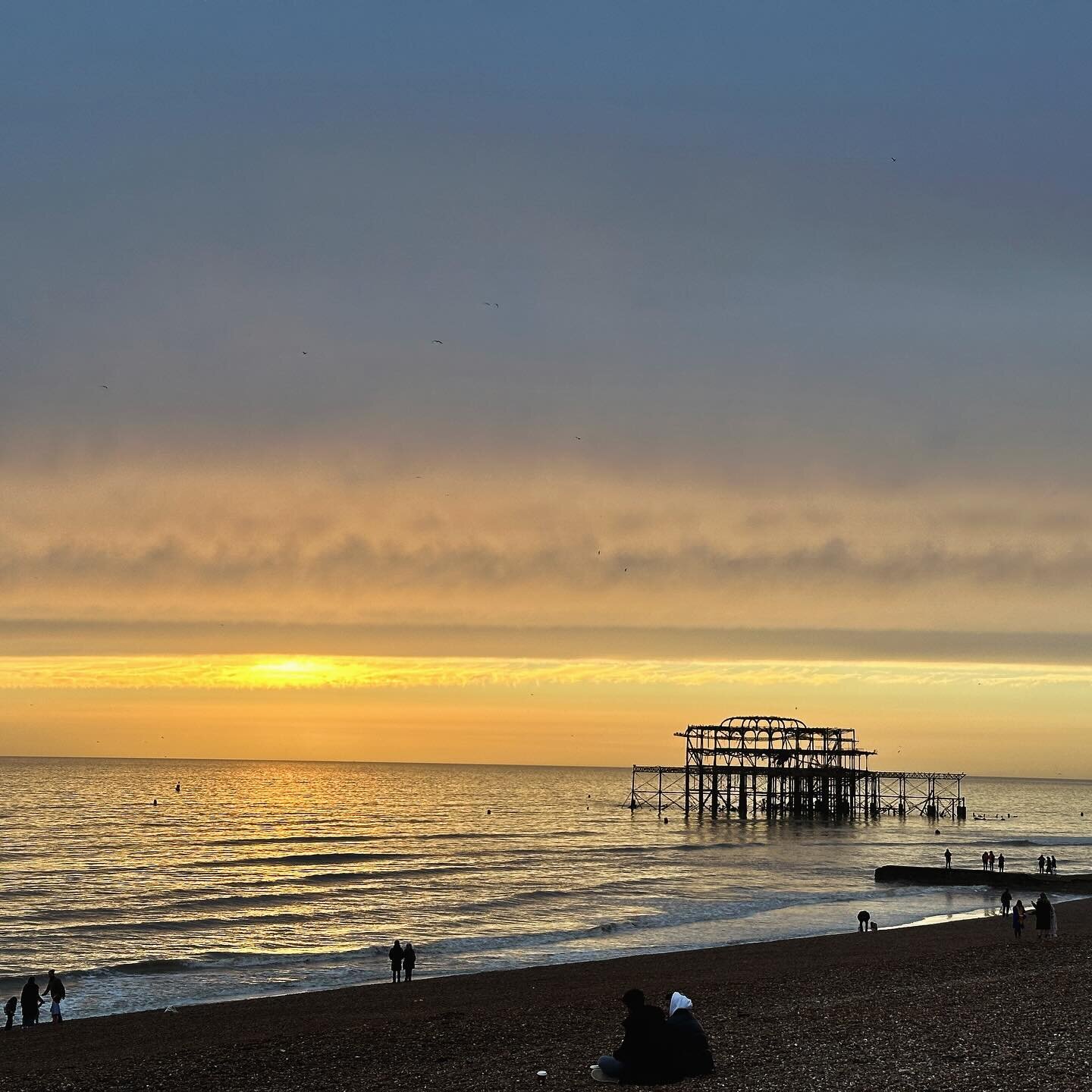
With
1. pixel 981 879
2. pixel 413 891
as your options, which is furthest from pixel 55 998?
pixel 981 879

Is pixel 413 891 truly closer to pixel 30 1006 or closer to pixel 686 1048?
pixel 30 1006

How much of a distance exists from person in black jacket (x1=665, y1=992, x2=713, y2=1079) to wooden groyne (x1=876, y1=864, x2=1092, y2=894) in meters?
38.8

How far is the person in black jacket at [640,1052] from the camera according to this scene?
11359mm

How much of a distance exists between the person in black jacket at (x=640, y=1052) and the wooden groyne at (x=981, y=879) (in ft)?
129

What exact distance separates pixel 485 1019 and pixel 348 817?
282 ft

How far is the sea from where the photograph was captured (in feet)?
101

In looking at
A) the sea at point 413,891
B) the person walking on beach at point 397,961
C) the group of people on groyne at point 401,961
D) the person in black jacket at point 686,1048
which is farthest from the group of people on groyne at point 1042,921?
the person in black jacket at point 686,1048

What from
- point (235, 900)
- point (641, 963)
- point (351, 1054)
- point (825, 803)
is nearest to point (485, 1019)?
point (351, 1054)

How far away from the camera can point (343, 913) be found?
133 feet

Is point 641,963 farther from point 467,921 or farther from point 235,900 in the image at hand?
point 235,900

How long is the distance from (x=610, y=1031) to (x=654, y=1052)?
18.1 feet

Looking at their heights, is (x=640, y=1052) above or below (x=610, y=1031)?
above

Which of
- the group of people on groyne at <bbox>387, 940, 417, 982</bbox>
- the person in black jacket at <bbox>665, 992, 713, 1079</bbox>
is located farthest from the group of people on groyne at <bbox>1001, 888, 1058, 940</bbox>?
the person in black jacket at <bbox>665, 992, 713, 1079</bbox>

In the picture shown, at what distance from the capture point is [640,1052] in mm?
11391
